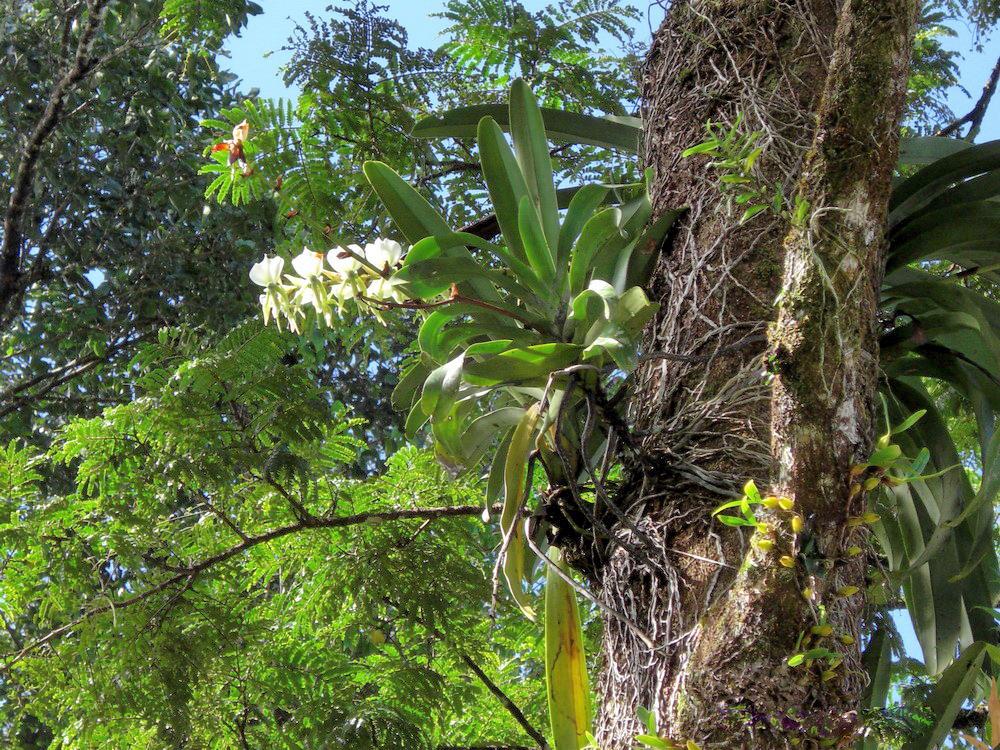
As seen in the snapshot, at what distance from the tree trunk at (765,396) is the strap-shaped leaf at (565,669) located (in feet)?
0.41

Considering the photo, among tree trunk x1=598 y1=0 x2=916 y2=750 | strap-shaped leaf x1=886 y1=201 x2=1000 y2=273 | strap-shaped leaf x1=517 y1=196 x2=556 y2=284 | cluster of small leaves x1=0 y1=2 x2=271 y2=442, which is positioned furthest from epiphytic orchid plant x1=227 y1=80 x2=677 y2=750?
cluster of small leaves x1=0 y1=2 x2=271 y2=442

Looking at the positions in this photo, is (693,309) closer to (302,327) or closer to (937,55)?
(302,327)

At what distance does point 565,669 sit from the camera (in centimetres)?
161

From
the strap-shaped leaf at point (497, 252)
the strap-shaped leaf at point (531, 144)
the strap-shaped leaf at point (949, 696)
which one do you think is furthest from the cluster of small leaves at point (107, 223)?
the strap-shaped leaf at point (949, 696)

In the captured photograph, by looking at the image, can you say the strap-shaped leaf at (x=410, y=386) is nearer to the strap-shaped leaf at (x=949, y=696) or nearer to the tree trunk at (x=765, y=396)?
the tree trunk at (x=765, y=396)

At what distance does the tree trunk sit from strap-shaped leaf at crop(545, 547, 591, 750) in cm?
13

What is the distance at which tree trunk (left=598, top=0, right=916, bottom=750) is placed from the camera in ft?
4.02

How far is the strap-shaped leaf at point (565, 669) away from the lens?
1.56m

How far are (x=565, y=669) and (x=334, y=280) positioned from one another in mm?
807

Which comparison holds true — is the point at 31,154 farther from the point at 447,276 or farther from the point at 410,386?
the point at 447,276

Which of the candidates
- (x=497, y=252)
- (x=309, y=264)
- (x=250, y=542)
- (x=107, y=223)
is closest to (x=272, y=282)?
(x=309, y=264)

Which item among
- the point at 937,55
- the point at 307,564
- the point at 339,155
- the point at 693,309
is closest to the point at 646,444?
the point at 693,309

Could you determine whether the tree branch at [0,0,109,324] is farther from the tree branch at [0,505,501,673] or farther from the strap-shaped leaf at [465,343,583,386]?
the strap-shaped leaf at [465,343,583,386]

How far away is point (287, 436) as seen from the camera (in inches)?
101
